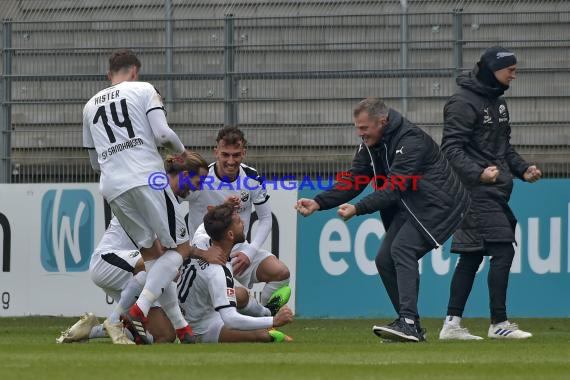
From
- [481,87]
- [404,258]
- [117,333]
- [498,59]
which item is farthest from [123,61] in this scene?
[498,59]

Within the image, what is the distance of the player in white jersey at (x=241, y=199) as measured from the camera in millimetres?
11281

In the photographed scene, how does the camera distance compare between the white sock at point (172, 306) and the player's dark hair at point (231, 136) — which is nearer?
the white sock at point (172, 306)

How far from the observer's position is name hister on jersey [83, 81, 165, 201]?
9898 mm

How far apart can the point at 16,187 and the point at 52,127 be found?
34.8 inches

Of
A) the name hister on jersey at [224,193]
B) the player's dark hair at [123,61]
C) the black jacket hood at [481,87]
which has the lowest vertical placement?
the name hister on jersey at [224,193]

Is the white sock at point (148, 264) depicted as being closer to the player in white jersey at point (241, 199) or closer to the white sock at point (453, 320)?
the player in white jersey at point (241, 199)

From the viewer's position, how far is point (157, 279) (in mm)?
9836

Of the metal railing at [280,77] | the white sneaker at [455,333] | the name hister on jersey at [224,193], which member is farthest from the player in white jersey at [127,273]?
the metal railing at [280,77]

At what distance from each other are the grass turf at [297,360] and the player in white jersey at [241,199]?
35.1 inches

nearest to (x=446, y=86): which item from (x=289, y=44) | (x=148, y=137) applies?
(x=289, y=44)

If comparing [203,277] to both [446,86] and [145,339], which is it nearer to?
[145,339]

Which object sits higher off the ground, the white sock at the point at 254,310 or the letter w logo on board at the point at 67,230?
the letter w logo on board at the point at 67,230

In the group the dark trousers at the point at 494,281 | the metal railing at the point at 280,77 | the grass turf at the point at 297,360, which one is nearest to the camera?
the grass turf at the point at 297,360

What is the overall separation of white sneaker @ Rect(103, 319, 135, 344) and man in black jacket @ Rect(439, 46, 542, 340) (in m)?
2.30
